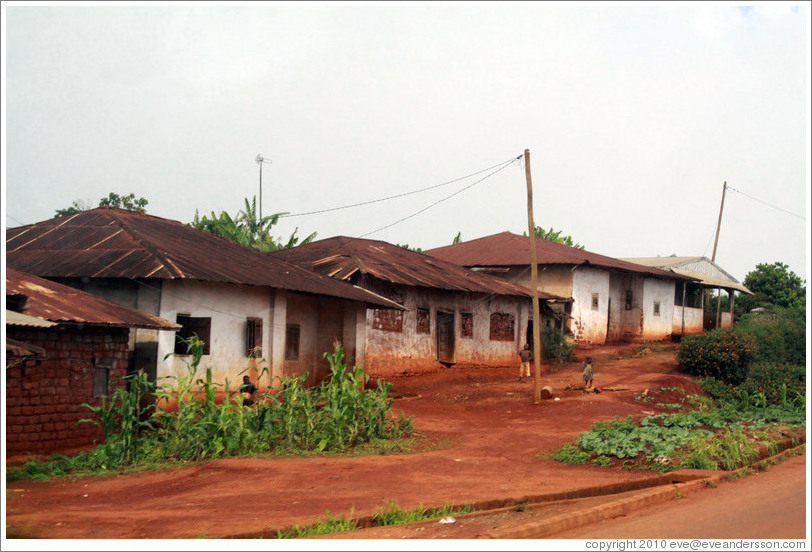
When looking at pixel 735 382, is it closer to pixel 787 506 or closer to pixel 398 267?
pixel 398 267

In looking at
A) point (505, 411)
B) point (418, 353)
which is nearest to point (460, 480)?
point (505, 411)

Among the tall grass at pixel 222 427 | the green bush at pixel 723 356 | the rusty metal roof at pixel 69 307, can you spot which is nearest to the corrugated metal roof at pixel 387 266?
the green bush at pixel 723 356

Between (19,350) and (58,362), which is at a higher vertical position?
(19,350)

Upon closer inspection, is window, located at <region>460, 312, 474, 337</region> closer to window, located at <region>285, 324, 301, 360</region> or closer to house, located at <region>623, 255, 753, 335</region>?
window, located at <region>285, 324, 301, 360</region>

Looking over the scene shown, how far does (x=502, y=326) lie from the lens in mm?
31812

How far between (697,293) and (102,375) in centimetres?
3506

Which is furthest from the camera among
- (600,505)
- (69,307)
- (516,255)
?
(516,255)

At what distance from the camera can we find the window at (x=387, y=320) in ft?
86.2

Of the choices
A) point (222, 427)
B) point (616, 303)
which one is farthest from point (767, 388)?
A: point (616, 303)

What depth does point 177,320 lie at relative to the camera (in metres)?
19.0

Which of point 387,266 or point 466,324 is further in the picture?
point 466,324

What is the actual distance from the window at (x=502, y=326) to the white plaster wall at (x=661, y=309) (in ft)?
29.2

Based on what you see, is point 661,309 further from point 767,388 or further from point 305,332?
point 305,332

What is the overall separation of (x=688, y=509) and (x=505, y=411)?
438 inches
